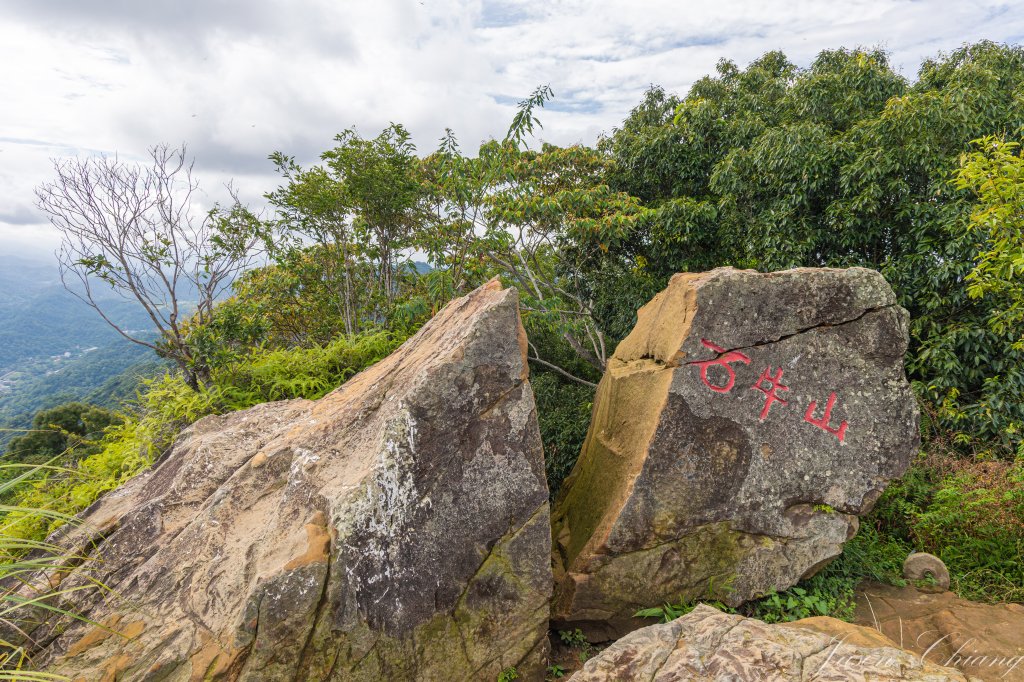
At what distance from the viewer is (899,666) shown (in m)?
2.93

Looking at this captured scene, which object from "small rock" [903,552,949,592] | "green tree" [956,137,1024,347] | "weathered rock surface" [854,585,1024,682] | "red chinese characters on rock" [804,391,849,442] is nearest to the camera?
"weathered rock surface" [854,585,1024,682]

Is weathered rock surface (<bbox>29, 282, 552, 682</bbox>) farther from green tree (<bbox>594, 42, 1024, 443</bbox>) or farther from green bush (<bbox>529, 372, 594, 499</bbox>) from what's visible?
green tree (<bbox>594, 42, 1024, 443</bbox>)

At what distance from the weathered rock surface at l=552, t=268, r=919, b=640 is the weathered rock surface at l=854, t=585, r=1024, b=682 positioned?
81 centimetres

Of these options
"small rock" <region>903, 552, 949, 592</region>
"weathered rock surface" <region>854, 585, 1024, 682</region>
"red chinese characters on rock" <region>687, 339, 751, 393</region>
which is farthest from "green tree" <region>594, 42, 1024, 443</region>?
"red chinese characters on rock" <region>687, 339, 751, 393</region>

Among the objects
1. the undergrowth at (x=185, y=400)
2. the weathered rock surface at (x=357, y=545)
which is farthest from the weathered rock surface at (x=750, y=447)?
the undergrowth at (x=185, y=400)

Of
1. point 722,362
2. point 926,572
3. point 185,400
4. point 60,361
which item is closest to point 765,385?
point 722,362

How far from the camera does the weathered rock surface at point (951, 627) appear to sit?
4277 millimetres

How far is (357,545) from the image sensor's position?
370cm

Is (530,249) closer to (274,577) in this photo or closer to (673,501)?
(673,501)

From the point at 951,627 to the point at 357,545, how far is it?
17.7ft

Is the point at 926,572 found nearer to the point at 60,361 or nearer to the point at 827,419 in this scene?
the point at 827,419

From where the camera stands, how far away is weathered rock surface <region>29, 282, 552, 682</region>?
3.54 m

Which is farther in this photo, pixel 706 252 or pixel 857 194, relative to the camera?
pixel 706 252

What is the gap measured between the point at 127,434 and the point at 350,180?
16.6 feet
